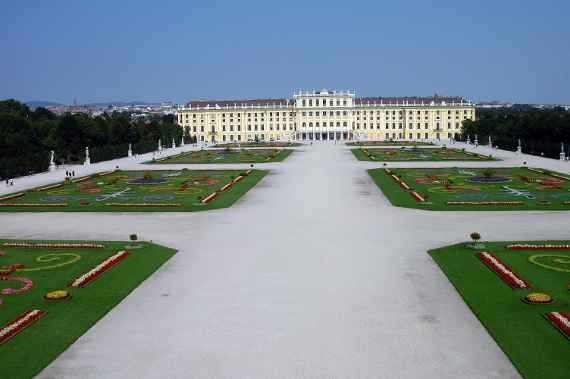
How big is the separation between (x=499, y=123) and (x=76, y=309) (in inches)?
4178

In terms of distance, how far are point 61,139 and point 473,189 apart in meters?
55.1

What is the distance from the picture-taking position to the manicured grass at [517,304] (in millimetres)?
13250

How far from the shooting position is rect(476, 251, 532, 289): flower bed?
18266mm

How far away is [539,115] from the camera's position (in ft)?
283

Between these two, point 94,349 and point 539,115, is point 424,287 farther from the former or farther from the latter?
point 539,115

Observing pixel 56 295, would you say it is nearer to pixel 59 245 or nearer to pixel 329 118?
pixel 59 245

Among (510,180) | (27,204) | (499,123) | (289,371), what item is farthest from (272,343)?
(499,123)

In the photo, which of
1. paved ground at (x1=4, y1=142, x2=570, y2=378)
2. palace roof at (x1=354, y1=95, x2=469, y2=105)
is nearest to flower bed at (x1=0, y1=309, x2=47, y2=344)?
paved ground at (x1=4, y1=142, x2=570, y2=378)

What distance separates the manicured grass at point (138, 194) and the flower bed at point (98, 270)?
38.8 ft

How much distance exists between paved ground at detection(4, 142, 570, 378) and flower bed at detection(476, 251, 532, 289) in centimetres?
185

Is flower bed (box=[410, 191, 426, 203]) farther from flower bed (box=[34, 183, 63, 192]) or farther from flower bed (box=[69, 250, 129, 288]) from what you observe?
flower bed (box=[34, 183, 63, 192])

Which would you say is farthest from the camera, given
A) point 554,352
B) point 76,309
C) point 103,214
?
point 103,214

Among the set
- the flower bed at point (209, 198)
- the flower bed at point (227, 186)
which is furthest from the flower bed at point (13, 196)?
the flower bed at point (227, 186)

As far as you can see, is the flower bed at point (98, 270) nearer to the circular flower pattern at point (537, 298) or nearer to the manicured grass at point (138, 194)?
the manicured grass at point (138, 194)
